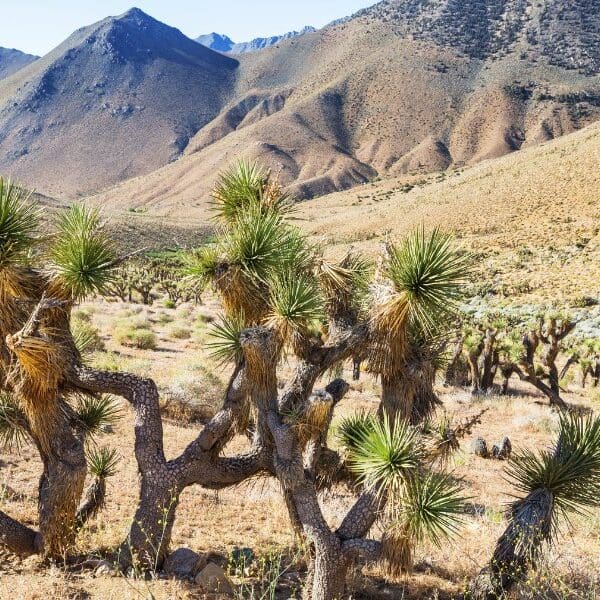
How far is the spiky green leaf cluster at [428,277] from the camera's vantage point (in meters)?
5.57

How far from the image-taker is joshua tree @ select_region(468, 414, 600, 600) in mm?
5188

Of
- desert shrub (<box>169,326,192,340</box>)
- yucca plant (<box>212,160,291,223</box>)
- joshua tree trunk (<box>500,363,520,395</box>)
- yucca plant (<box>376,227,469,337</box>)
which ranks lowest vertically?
desert shrub (<box>169,326,192,340</box>)

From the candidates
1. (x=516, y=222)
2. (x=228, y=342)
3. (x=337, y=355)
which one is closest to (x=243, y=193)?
(x=228, y=342)

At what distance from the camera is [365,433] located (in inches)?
235

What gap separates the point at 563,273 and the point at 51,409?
33.1m

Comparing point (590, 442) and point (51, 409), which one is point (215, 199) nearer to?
point (51, 409)

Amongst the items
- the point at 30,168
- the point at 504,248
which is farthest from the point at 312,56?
the point at 504,248

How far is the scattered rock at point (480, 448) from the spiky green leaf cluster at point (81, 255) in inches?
345

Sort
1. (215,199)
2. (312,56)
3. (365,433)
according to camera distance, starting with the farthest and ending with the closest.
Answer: (312,56), (215,199), (365,433)

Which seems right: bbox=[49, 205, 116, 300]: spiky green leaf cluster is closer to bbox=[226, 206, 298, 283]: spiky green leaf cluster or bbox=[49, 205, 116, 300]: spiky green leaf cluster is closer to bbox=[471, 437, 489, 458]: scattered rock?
bbox=[226, 206, 298, 283]: spiky green leaf cluster

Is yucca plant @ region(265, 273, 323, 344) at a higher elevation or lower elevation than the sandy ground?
higher

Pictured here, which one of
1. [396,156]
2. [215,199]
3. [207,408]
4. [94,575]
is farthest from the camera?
[396,156]

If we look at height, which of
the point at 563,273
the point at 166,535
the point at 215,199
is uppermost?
the point at 563,273

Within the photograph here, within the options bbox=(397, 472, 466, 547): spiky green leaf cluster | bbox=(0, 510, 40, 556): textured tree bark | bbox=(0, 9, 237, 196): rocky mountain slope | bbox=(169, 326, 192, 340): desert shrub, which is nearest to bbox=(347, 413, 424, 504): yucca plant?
bbox=(397, 472, 466, 547): spiky green leaf cluster
